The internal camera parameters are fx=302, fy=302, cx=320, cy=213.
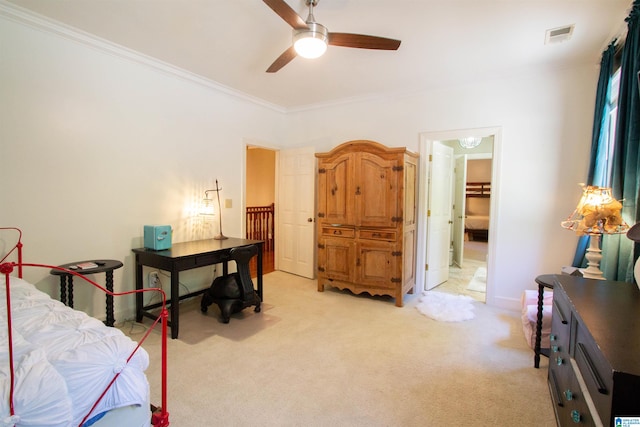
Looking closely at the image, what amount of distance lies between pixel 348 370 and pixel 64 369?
5.66 feet

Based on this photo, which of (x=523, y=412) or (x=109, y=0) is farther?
(x=109, y=0)

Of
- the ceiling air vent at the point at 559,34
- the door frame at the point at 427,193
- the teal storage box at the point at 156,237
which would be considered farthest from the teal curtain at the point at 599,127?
the teal storage box at the point at 156,237

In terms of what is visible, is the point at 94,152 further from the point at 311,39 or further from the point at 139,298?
the point at 311,39

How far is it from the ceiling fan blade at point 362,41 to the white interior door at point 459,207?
11.8 ft

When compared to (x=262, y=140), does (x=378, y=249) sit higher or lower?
lower

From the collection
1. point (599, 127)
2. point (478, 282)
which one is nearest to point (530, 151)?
point (599, 127)

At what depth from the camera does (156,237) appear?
2.88m

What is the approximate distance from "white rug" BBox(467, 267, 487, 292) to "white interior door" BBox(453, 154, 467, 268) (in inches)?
15.3

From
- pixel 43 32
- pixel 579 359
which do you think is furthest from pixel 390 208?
pixel 43 32

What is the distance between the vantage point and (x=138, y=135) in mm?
3016

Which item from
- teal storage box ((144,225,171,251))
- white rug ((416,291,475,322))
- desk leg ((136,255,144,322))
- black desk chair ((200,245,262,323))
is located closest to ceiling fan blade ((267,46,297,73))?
black desk chair ((200,245,262,323))

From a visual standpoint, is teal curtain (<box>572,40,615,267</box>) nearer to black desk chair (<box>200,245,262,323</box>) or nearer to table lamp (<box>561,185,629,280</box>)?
table lamp (<box>561,185,629,280</box>)

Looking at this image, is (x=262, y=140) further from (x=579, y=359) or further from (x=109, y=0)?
(x=579, y=359)

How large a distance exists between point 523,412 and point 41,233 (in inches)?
145
